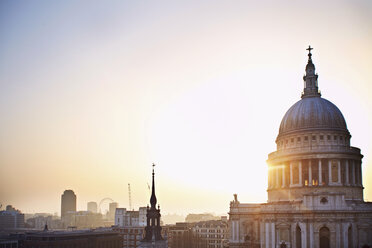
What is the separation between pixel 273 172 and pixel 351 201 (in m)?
16.6

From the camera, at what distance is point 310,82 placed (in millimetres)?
92312

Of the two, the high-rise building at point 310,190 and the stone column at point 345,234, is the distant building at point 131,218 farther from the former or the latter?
the stone column at point 345,234

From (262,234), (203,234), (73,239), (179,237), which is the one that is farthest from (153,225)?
(203,234)

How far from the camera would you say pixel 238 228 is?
267 feet

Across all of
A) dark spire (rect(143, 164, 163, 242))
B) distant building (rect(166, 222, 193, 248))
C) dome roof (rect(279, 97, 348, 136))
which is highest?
dome roof (rect(279, 97, 348, 136))

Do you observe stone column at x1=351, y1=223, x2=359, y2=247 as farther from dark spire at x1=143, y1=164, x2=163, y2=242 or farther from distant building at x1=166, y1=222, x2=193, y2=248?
distant building at x1=166, y1=222, x2=193, y2=248

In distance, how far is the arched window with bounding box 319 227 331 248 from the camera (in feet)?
236

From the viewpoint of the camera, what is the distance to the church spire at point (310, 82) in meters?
91.4

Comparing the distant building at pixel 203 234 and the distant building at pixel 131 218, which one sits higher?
the distant building at pixel 131 218

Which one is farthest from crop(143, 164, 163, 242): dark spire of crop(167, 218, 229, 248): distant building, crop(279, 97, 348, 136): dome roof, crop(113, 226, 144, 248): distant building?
crop(167, 218, 229, 248): distant building

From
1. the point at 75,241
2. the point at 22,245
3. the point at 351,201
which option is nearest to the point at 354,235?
the point at 351,201

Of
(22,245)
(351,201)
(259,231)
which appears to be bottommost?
(22,245)

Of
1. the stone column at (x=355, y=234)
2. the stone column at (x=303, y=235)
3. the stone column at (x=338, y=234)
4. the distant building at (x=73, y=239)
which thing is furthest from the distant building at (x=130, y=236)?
the stone column at (x=355, y=234)

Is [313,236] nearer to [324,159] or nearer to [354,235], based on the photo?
[354,235]
